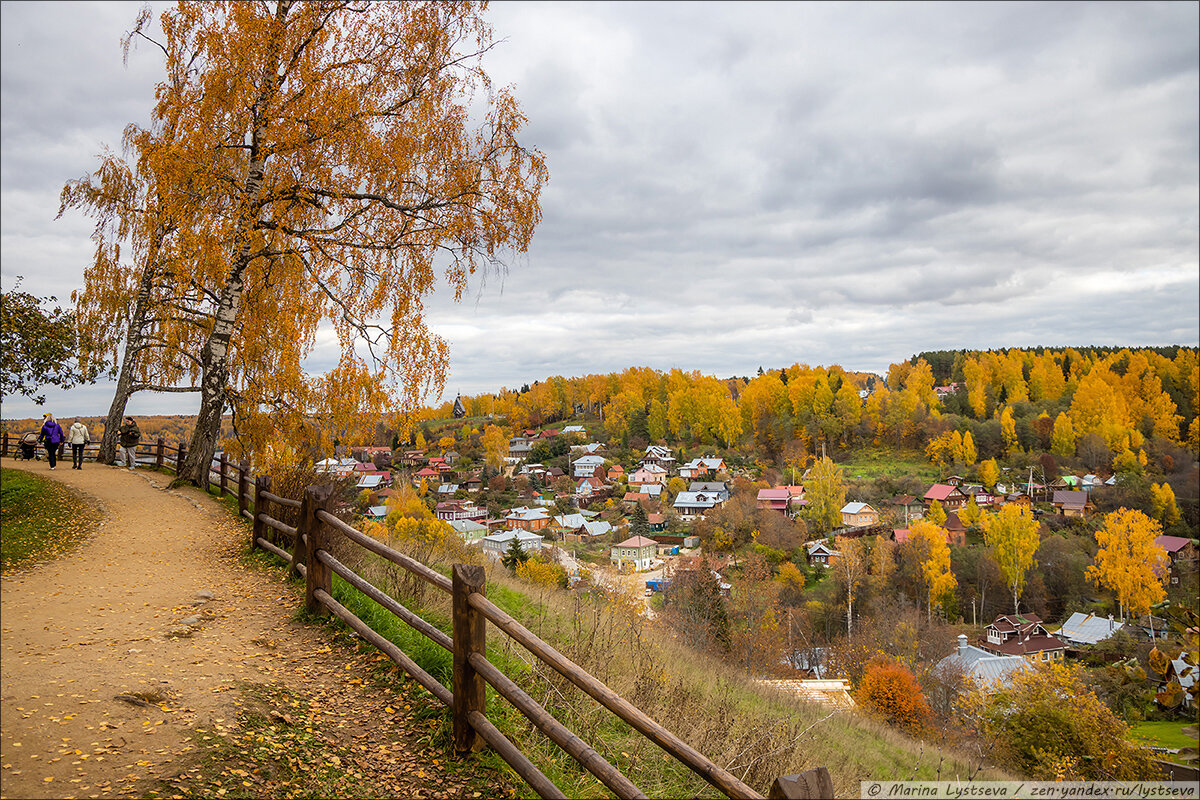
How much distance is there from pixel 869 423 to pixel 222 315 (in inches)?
3648

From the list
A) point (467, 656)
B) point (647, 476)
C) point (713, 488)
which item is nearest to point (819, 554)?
point (713, 488)

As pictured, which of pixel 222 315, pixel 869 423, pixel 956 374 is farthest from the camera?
pixel 956 374

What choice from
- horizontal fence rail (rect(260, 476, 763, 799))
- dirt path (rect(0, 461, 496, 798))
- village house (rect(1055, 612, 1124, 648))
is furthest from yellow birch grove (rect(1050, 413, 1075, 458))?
horizontal fence rail (rect(260, 476, 763, 799))

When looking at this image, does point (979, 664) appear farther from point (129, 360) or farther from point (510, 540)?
point (129, 360)

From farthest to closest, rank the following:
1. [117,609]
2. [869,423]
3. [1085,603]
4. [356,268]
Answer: [869,423], [1085,603], [356,268], [117,609]

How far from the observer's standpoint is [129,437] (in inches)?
689

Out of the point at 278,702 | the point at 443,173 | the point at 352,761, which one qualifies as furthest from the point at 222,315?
the point at 352,761

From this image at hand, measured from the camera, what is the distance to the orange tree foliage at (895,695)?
75.6 feet

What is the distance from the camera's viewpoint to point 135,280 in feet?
50.5

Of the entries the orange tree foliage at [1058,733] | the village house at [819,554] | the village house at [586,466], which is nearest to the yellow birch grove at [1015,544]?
the village house at [819,554]

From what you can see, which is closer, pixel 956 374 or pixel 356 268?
pixel 356 268

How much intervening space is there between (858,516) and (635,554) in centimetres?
2445

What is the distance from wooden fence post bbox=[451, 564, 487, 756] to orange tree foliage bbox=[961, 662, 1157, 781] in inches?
761

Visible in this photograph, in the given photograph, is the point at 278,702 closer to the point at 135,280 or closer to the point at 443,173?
the point at 443,173
